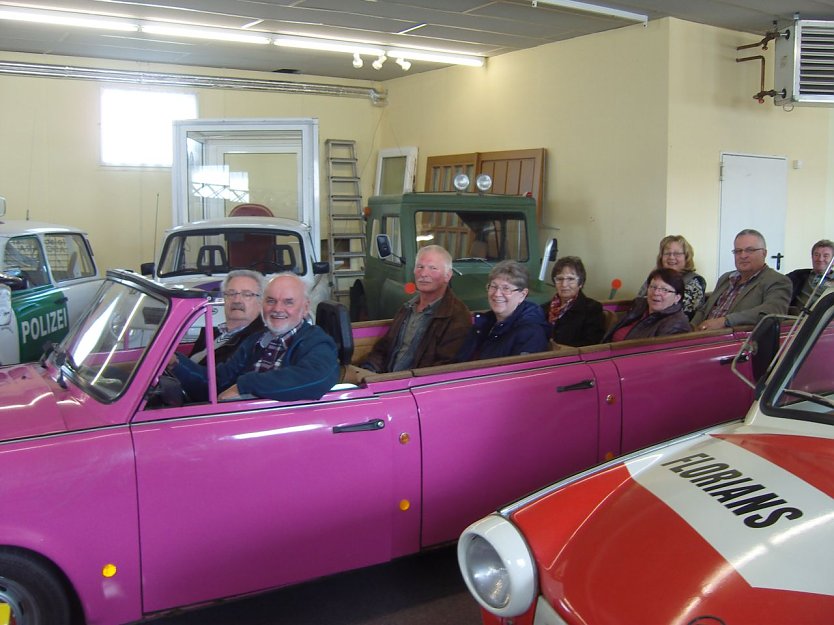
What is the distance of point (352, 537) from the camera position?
3.14 meters

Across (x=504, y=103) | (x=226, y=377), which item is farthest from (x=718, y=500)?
(x=504, y=103)

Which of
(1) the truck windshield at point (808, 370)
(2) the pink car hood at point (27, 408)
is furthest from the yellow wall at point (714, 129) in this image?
(2) the pink car hood at point (27, 408)

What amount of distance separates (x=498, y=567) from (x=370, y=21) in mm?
7181

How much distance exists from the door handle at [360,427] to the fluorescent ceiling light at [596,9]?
5.04 metres

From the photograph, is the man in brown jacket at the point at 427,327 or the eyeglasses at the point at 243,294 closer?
the eyeglasses at the point at 243,294

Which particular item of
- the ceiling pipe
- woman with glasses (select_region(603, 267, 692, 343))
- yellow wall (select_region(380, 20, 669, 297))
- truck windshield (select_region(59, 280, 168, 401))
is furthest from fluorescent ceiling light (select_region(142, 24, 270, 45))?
woman with glasses (select_region(603, 267, 692, 343))

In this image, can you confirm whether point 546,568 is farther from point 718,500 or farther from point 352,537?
point 352,537

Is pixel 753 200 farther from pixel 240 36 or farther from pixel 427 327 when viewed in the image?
pixel 240 36

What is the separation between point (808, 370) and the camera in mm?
2584

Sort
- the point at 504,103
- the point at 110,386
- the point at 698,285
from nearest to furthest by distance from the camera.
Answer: the point at 110,386 < the point at 698,285 < the point at 504,103

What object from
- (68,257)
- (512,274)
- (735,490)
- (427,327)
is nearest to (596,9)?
(512,274)

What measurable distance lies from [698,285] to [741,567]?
171 inches

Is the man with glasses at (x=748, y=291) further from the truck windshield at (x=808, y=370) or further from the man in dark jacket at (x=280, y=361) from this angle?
the man in dark jacket at (x=280, y=361)

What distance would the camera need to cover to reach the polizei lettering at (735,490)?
1.94 m
